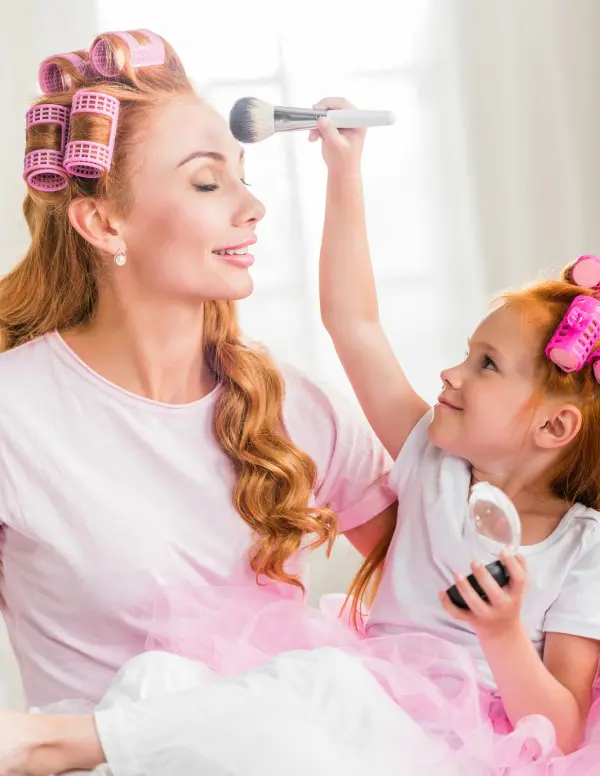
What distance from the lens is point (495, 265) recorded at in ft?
7.29

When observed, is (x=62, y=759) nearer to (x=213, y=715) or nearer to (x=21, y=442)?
(x=213, y=715)

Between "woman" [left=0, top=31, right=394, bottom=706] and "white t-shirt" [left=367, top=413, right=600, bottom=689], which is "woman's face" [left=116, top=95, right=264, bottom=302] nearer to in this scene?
"woman" [left=0, top=31, right=394, bottom=706]

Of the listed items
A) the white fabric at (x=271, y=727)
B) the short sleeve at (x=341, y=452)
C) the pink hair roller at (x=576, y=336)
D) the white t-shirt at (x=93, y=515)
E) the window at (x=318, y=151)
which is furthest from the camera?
the window at (x=318, y=151)

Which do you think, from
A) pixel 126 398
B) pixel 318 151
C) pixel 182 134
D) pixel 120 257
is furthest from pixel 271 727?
pixel 318 151

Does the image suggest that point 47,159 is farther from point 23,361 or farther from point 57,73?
point 23,361

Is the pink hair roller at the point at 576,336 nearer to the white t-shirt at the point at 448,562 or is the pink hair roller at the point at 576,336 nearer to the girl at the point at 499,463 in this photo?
the girl at the point at 499,463

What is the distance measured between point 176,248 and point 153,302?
8 centimetres

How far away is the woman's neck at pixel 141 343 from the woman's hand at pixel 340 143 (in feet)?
0.83

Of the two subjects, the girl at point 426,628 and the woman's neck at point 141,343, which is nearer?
the girl at point 426,628

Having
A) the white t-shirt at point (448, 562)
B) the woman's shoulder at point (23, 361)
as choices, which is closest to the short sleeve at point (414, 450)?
the white t-shirt at point (448, 562)

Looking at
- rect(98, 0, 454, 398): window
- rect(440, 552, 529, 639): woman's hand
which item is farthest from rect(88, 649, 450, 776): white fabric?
rect(98, 0, 454, 398): window

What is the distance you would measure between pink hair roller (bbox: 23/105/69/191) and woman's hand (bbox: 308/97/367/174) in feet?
1.02

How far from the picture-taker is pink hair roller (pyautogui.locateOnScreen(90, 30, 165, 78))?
1.33 m

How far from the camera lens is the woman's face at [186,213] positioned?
1.33m
